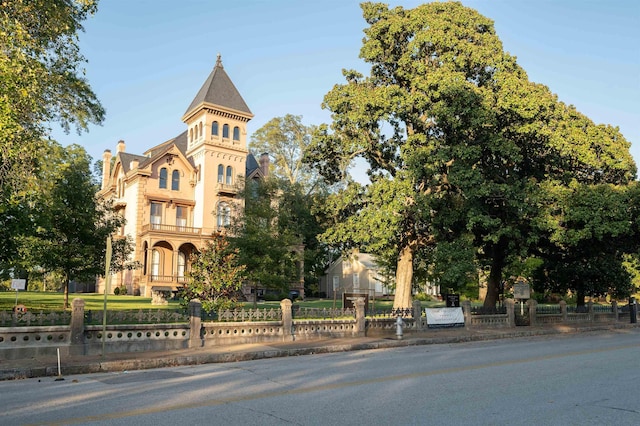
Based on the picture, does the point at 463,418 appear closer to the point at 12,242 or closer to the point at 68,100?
the point at 12,242

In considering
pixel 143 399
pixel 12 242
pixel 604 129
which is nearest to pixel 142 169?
pixel 12 242

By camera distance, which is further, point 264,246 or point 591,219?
point 264,246

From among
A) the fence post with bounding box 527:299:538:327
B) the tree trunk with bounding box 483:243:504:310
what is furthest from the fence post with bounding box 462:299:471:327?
the fence post with bounding box 527:299:538:327

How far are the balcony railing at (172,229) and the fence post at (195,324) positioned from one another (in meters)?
31.9

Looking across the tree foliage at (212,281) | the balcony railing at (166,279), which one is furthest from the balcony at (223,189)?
the tree foliage at (212,281)

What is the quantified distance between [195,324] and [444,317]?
1245cm

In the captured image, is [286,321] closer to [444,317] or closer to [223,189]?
[444,317]

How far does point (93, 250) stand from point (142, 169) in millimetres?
26191

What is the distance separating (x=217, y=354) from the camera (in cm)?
1458

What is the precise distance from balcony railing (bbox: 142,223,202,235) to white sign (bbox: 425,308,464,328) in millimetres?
29243

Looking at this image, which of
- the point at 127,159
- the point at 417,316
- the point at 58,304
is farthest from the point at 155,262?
the point at 417,316

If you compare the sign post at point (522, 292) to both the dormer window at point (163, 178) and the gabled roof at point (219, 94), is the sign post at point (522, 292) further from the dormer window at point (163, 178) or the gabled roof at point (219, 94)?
the dormer window at point (163, 178)

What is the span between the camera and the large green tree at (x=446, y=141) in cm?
2341

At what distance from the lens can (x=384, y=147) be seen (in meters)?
27.4
